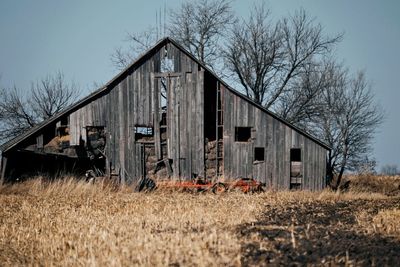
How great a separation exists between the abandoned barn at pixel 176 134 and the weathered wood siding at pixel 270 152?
47mm

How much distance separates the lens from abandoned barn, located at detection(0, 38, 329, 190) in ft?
77.6

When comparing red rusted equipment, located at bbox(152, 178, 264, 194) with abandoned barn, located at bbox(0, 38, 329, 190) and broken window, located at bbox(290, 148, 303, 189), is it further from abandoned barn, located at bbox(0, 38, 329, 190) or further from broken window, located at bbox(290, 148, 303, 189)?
broken window, located at bbox(290, 148, 303, 189)

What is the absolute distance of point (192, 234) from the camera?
8.20 metres

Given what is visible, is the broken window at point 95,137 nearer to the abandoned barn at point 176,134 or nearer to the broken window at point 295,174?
the abandoned barn at point 176,134

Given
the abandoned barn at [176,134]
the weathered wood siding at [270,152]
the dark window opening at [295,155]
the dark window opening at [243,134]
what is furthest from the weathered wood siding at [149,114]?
the dark window opening at [295,155]

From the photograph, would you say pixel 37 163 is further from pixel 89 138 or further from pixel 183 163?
pixel 183 163

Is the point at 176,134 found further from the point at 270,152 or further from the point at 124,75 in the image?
the point at 270,152

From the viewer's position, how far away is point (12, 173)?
2283 centimetres

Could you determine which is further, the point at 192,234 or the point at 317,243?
the point at 192,234

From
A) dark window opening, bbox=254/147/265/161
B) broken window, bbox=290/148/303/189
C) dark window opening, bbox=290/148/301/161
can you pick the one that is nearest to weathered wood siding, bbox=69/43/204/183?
dark window opening, bbox=254/147/265/161

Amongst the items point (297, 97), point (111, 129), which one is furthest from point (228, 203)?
point (297, 97)

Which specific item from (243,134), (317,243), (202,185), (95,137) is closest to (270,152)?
(243,134)

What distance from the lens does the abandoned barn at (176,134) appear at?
2366cm

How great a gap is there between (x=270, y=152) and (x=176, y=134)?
455cm
